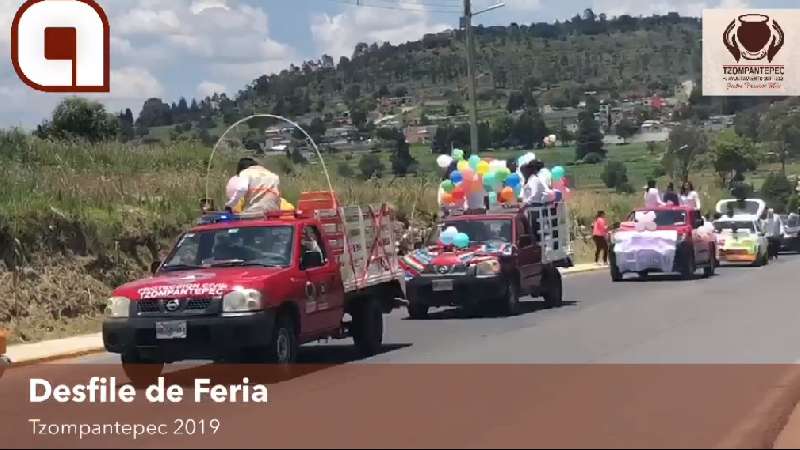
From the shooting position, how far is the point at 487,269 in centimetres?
2103

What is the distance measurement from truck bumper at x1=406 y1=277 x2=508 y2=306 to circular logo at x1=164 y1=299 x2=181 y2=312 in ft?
28.2

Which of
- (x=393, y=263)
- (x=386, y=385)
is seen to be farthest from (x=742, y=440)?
(x=393, y=263)

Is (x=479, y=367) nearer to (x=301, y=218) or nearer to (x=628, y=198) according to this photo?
(x=301, y=218)

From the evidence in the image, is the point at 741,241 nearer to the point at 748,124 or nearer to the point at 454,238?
the point at 454,238

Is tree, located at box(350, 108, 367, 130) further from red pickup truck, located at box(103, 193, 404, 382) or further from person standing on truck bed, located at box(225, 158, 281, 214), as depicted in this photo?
red pickup truck, located at box(103, 193, 404, 382)

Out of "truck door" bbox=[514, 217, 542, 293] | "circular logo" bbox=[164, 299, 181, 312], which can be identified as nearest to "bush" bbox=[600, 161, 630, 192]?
"truck door" bbox=[514, 217, 542, 293]

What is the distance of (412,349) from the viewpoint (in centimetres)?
1653

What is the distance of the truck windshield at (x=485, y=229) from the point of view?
22.0 meters

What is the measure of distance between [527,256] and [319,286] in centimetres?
838

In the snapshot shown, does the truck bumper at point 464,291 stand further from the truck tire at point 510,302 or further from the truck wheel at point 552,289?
the truck wheel at point 552,289

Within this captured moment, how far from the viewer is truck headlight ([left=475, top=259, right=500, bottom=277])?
68.9 feet

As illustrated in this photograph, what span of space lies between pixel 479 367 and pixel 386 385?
1661mm

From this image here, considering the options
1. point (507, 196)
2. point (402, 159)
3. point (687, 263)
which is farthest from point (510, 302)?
point (402, 159)

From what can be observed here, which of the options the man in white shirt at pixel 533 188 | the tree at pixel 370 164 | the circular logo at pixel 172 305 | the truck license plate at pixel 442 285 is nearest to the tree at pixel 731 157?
the tree at pixel 370 164
